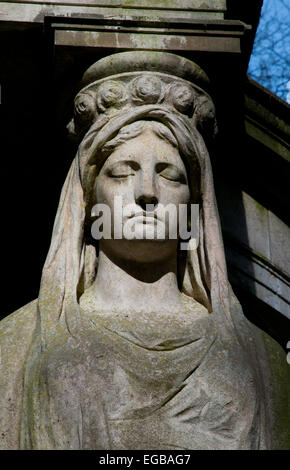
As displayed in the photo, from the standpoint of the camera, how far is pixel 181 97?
604 centimetres

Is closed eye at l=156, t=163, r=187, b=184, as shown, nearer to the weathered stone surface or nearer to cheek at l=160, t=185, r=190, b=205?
cheek at l=160, t=185, r=190, b=205

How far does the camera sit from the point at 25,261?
725cm

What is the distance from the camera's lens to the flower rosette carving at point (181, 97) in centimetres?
604

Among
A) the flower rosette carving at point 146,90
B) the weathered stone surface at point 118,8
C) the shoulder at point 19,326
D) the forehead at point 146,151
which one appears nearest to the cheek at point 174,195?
the forehead at point 146,151

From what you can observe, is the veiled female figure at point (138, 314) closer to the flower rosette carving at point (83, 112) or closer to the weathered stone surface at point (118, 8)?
the flower rosette carving at point (83, 112)

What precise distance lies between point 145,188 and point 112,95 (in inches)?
19.8

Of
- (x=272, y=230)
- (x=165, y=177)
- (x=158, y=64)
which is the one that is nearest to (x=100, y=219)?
(x=165, y=177)

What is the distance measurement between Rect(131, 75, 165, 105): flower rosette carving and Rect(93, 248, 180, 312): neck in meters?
0.69

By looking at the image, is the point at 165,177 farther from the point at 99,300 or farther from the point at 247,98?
the point at 247,98

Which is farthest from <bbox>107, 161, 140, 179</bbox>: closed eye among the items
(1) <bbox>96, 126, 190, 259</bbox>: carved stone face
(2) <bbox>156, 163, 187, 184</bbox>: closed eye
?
(2) <bbox>156, 163, 187, 184</bbox>: closed eye

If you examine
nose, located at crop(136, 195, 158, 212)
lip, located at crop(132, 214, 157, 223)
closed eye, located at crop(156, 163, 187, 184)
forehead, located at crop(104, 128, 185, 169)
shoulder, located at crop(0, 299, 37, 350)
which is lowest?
shoulder, located at crop(0, 299, 37, 350)

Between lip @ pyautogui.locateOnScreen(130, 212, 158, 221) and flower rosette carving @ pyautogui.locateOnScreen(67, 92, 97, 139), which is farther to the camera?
flower rosette carving @ pyautogui.locateOnScreen(67, 92, 97, 139)

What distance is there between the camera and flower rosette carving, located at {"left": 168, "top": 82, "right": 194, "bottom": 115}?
6.04 meters

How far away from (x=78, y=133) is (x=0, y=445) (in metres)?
1.54
